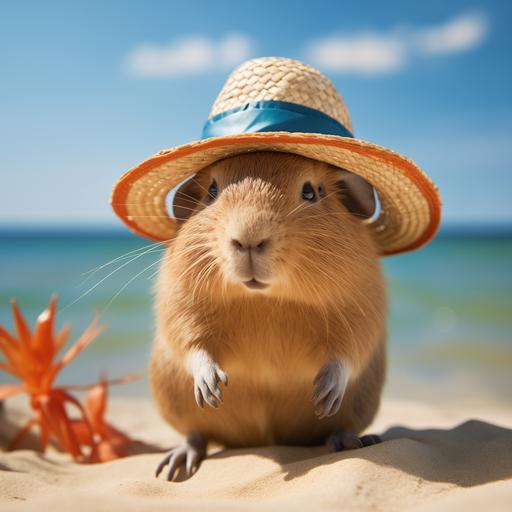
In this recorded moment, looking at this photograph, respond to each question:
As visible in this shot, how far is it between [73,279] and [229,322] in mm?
16749

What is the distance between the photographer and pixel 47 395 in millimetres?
3260

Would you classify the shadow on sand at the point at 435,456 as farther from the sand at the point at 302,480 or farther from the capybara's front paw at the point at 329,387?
the capybara's front paw at the point at 329,387

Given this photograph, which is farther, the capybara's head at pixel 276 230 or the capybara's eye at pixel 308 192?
the capybara's eye at pixel 308 192

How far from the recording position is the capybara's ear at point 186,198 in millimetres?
2613

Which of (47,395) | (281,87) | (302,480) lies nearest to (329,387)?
(302,480)

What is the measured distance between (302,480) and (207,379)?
1.65ft

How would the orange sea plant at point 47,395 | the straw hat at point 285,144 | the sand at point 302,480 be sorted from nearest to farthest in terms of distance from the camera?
the sand at point 302,480
the straw hat at point 285,144
the orange sea plant at point 47,395

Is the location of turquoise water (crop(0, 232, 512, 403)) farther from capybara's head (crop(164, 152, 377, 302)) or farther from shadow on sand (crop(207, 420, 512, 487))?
shadow on sand (crop(207, 420, 512, 487))

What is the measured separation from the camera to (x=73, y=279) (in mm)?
18125

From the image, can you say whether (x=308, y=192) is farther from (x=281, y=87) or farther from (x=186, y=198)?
(x=186, y=198)

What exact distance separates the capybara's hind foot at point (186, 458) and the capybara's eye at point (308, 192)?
123 cm

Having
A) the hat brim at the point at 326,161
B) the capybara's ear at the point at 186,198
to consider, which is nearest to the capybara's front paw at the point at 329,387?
the hat brim at the point at 326,161

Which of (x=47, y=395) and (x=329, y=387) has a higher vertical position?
(x=329, y=387)

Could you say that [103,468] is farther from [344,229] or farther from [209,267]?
[344,229]
